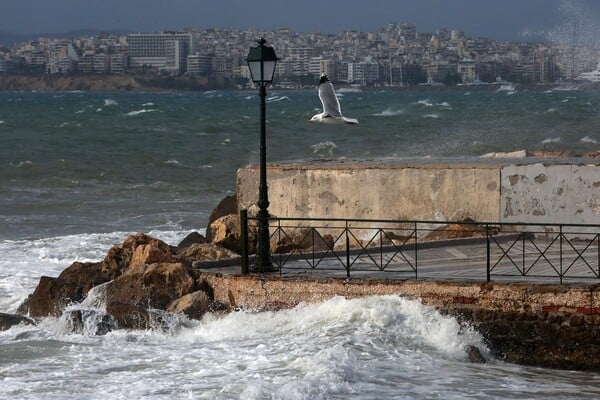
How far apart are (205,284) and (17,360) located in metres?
2.21

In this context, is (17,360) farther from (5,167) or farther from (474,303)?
(5,167)

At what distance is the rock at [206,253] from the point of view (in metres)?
15.3

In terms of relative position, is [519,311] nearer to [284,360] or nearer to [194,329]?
[284,360]

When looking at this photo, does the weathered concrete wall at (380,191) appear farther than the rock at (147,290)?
Yes

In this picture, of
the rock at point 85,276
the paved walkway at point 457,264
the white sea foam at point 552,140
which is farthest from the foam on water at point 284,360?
the white sea foam at point 552,140

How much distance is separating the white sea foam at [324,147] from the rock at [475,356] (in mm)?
35315

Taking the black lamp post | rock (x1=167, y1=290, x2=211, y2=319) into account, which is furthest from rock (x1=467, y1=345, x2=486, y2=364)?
rock (x1=167, y1=290, x2=211, y2=319)

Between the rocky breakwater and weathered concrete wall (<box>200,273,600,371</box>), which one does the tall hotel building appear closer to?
the rocky breakwater

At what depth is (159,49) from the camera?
187750mm

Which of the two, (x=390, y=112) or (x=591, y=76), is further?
(x=591, y=76)

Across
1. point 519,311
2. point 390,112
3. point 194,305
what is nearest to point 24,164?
point 194,305

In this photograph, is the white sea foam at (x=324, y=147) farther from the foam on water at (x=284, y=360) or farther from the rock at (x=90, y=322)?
the foam on water at (x=284, y=360)

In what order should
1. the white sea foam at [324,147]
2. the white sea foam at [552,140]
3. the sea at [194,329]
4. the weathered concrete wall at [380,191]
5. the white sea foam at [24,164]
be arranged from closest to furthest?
the sea at [194,329], the weathered concrete wall at [380,191], the white sea foam at [24,164], the white sea foam at [324,147], the white sea foam at [552,140]

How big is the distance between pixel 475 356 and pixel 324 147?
37.7 metres
